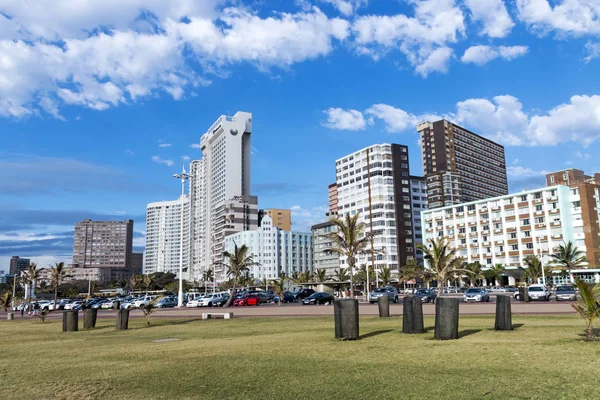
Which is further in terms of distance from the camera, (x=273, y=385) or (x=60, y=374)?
(x=60, y=374)

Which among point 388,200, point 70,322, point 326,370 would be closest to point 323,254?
point 388,200

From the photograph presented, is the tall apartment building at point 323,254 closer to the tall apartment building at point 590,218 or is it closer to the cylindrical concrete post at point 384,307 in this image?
the tall apartment building at point 590,218

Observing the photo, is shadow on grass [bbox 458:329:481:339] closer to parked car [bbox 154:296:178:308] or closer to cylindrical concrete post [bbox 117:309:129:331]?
cylindrical concrete post [bbox 117:309:129:331]

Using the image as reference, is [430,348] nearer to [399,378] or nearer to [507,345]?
[507,345]

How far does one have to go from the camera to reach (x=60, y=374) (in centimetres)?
1006

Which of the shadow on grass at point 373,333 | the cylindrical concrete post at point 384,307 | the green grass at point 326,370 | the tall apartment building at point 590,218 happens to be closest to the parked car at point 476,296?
the cylindrical concrete post at point 384,307

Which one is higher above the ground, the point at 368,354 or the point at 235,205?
the point at 235,205

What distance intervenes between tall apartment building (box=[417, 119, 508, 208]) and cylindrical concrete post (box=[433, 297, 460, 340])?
499 feet

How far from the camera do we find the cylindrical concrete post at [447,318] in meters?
13.1

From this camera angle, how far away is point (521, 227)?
335ft

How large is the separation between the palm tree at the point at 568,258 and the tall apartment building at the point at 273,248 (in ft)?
319

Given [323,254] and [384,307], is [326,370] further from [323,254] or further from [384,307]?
[323,254]

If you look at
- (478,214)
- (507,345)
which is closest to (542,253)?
(478,214)

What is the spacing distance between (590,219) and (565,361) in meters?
97.3
